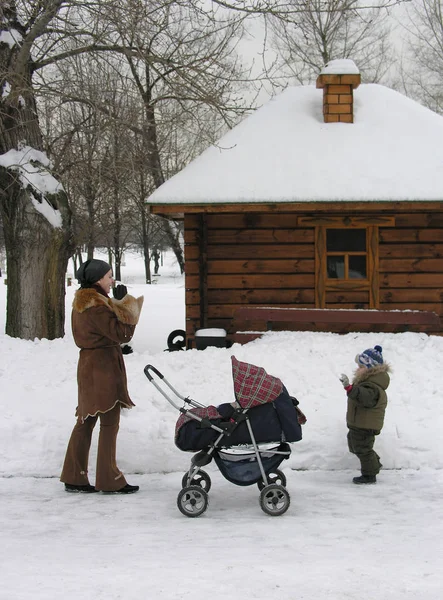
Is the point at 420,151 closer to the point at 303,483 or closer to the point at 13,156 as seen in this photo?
the point at 13,156

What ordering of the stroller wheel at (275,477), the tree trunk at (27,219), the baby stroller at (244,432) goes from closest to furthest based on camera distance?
the baby stroller at (244,432) → the stroller wheel at (275,477) → the tree trunk at (27,219)

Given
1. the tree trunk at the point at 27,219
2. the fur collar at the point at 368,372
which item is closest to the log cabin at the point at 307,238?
the tree trunk at the point at 27,219

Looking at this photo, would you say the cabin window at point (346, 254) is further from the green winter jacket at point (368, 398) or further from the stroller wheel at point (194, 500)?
A: the stroller wheel at point (194, 500)

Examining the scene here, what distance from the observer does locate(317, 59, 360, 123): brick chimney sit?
13.5 m

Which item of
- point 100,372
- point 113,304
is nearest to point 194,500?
point 100,372

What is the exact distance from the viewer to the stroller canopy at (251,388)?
19.0 feet

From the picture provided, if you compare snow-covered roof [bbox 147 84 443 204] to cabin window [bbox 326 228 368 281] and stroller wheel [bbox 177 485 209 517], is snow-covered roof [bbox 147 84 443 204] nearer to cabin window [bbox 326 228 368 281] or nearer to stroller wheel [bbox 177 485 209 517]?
cabin window [bbox 326 228 368 281]

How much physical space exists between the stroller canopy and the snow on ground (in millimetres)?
914

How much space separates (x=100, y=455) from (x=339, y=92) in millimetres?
9557

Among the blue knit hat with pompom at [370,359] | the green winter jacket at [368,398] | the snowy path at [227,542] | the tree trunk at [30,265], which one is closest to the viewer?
the snowy path at [227,542]

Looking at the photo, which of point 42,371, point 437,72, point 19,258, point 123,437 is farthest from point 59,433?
point 437,72

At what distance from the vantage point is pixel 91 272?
20.8 feet

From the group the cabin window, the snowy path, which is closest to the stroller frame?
the snowy path

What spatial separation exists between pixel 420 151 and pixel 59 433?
327 inches
